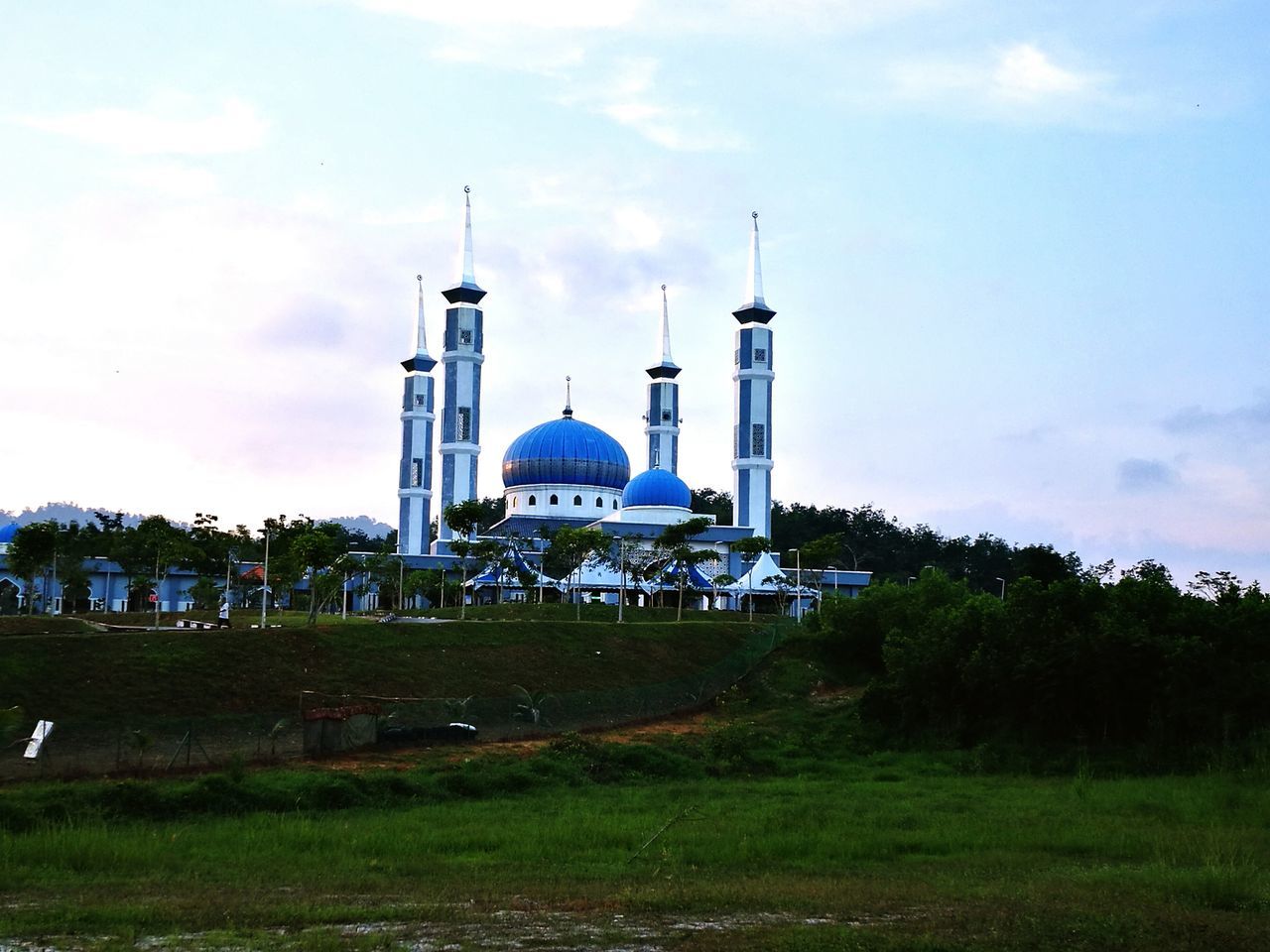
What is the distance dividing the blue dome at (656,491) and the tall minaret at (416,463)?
44.4ft

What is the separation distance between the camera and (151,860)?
14492 mm

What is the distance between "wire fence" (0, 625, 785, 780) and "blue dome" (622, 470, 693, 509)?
42.3 m

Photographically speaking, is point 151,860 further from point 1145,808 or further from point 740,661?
point 740,661

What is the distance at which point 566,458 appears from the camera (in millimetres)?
82500

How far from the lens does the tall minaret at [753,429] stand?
79.2 m

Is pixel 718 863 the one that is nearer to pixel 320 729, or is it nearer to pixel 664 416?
pixel 320 729

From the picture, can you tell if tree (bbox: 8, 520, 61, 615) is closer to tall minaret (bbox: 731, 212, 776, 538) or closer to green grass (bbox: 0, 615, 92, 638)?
green grass (bbox: 0, 615, 92, 638)

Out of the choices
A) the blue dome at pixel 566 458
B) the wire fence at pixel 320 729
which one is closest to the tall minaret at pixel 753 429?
the blue dome at pixel 566 458

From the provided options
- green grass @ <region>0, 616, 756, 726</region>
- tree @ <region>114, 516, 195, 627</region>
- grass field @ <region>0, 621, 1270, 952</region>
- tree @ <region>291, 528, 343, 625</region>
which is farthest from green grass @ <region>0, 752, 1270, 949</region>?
tree @ <region>114, 516, 195, 627</region>

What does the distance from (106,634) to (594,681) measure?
1361 cm

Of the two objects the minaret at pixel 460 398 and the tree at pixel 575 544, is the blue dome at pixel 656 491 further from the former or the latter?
the tree at pixel 575 544

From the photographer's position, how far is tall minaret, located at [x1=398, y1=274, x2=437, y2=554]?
272 feet

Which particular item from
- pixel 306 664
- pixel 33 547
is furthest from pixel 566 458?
pixel 306 664

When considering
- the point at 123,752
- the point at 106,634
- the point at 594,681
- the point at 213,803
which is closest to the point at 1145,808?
the point at 213,803
